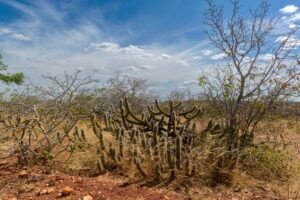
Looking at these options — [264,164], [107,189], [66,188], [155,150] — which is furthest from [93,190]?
[264,164]

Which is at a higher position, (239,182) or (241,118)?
(241,118)

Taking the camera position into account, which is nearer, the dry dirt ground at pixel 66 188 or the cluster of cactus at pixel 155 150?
the dry dirt ground at pixel 66 188

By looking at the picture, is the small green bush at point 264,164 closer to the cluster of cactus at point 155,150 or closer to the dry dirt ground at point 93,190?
the dry dirt ground at point 93,190

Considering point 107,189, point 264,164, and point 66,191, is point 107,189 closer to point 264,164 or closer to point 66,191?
point 66,191

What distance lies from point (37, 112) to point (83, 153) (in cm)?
111

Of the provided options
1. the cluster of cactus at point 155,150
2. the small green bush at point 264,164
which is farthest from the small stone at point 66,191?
the small green bush at point 264,164

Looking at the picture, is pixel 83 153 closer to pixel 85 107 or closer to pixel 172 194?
pixel 85 107

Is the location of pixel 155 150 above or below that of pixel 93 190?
above

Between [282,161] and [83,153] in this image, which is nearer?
[282,161]

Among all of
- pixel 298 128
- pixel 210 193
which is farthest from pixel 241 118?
pixel 298 128

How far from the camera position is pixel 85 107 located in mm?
7336

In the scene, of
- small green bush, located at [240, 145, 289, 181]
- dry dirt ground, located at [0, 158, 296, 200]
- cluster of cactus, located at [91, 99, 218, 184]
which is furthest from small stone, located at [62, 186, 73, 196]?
small green bush, located at [240, 145, 289, 181]

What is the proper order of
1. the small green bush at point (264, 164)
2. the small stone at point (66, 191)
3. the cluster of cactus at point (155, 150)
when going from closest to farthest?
the small stone at point (66, 191), the cluster of cactus at point (155, 150), the small green bush at point (264, 164)

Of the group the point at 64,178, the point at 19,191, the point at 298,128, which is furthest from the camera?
the point at 298,128
